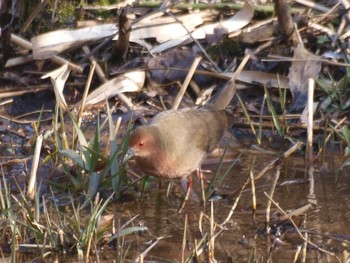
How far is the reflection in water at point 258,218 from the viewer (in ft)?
17.0

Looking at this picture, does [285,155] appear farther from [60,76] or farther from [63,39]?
[63,39]

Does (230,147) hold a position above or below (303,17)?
below

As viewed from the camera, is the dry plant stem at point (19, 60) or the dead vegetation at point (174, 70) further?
the dry plant stem at point (19, 60)

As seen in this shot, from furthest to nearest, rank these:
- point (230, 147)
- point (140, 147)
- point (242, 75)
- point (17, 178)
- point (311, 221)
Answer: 1. point (242, 75)
2. point (230, 147)
3. point (17, 178)
4. point (140, 147)
5. point (311, 221)

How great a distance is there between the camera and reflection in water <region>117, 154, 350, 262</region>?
17.0 ft

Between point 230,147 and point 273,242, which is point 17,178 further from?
point 273,242

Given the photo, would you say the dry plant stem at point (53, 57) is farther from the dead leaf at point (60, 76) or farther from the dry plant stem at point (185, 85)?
the dry plant stem at point (185, 85)

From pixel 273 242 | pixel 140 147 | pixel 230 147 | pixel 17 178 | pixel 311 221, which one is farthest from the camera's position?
pixel 230 147

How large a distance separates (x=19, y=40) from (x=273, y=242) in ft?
11.2

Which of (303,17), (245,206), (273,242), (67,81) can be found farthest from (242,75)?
(273,242)

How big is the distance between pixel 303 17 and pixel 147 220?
117 inches

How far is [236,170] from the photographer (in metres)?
6.83

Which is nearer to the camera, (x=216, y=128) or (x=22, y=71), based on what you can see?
(x=216, y=128)

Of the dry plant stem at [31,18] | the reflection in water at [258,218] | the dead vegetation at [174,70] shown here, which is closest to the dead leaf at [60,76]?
the dead vegetation at [174,70]
